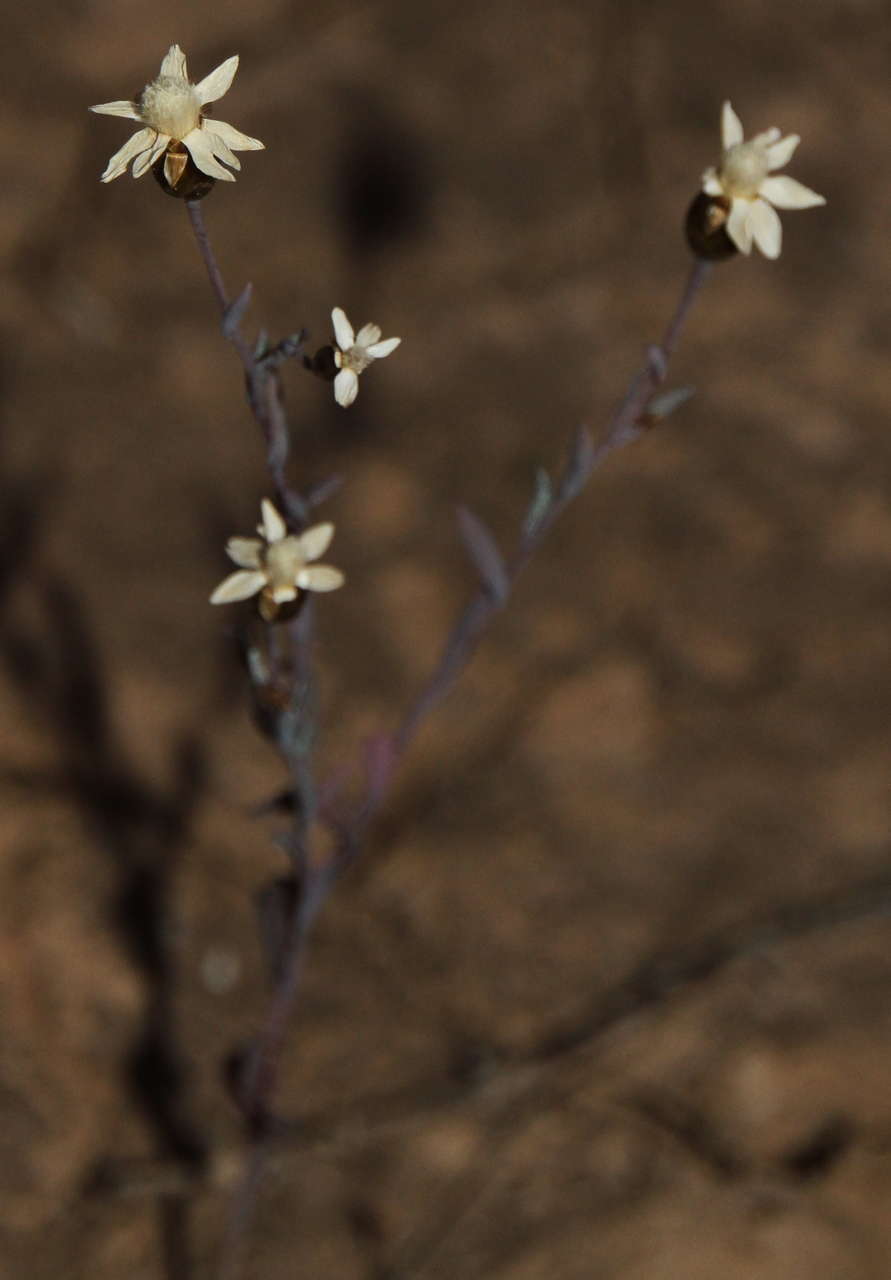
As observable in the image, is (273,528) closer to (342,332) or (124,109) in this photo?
(342,332)

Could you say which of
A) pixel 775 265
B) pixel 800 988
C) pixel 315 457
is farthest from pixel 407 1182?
pixel 775 265

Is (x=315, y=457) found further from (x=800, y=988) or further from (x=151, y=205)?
(x=800, y=988)

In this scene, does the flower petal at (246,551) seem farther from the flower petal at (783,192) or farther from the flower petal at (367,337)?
the flower petal at (783,192)

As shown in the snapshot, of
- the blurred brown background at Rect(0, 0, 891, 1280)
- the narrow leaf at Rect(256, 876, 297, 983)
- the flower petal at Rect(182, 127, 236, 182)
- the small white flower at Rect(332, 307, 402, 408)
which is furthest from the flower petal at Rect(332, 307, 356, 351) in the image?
the blurred brown background at Rect(0, 0, 891, 1280)

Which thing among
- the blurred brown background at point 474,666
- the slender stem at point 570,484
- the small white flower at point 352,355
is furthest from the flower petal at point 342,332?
the blurred brown background at point 474,666

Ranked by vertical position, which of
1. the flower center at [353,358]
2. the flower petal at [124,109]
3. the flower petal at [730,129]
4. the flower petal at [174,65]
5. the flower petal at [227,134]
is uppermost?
the flower petal at [174,65]
